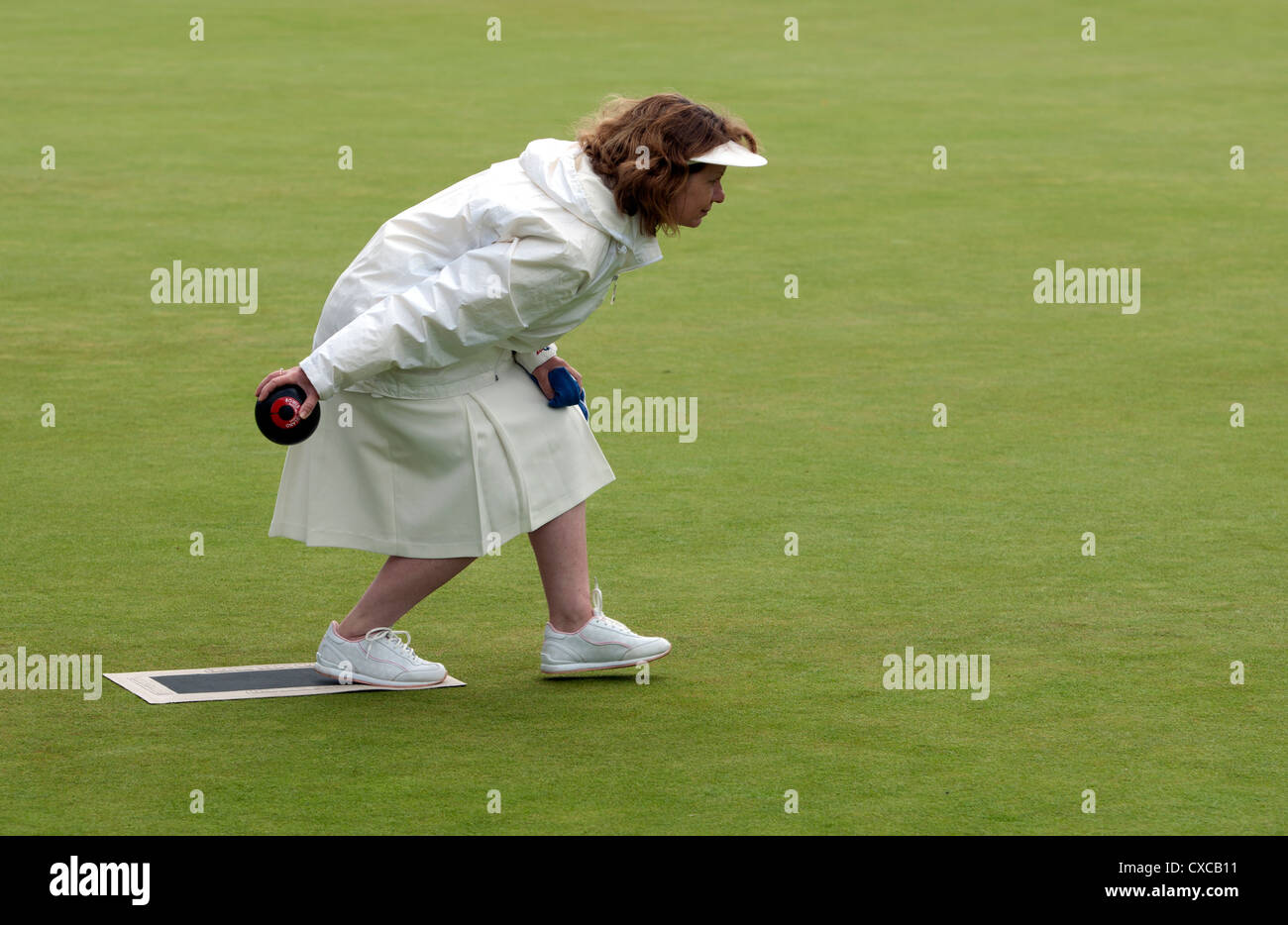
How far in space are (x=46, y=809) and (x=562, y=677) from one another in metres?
1.67

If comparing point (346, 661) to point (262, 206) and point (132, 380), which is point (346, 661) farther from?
point (262, 206)

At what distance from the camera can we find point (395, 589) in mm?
5590

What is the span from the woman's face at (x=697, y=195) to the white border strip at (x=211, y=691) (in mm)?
1492

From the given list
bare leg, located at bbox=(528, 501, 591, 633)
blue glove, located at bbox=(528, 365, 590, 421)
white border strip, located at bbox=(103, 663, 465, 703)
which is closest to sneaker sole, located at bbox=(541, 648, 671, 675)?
bare leg, located at bbox=(528, 501, 591, 633)

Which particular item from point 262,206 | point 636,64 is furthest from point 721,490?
point 636,64

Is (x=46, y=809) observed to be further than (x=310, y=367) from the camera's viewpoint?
No

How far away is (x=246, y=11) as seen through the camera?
27.3 metres

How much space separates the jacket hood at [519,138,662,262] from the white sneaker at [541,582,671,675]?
112 centimetres

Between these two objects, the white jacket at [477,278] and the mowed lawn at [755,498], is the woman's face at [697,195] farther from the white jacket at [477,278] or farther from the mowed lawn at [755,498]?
the mowed lawn at [755,498]

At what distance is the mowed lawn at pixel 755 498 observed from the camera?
494 cm

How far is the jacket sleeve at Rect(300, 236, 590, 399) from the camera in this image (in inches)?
200

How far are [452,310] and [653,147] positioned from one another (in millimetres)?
684

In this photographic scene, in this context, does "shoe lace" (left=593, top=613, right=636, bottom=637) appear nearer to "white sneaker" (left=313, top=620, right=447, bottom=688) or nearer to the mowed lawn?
the mowed lawn

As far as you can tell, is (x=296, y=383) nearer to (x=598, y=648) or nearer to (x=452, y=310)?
(x=452, y=310)
